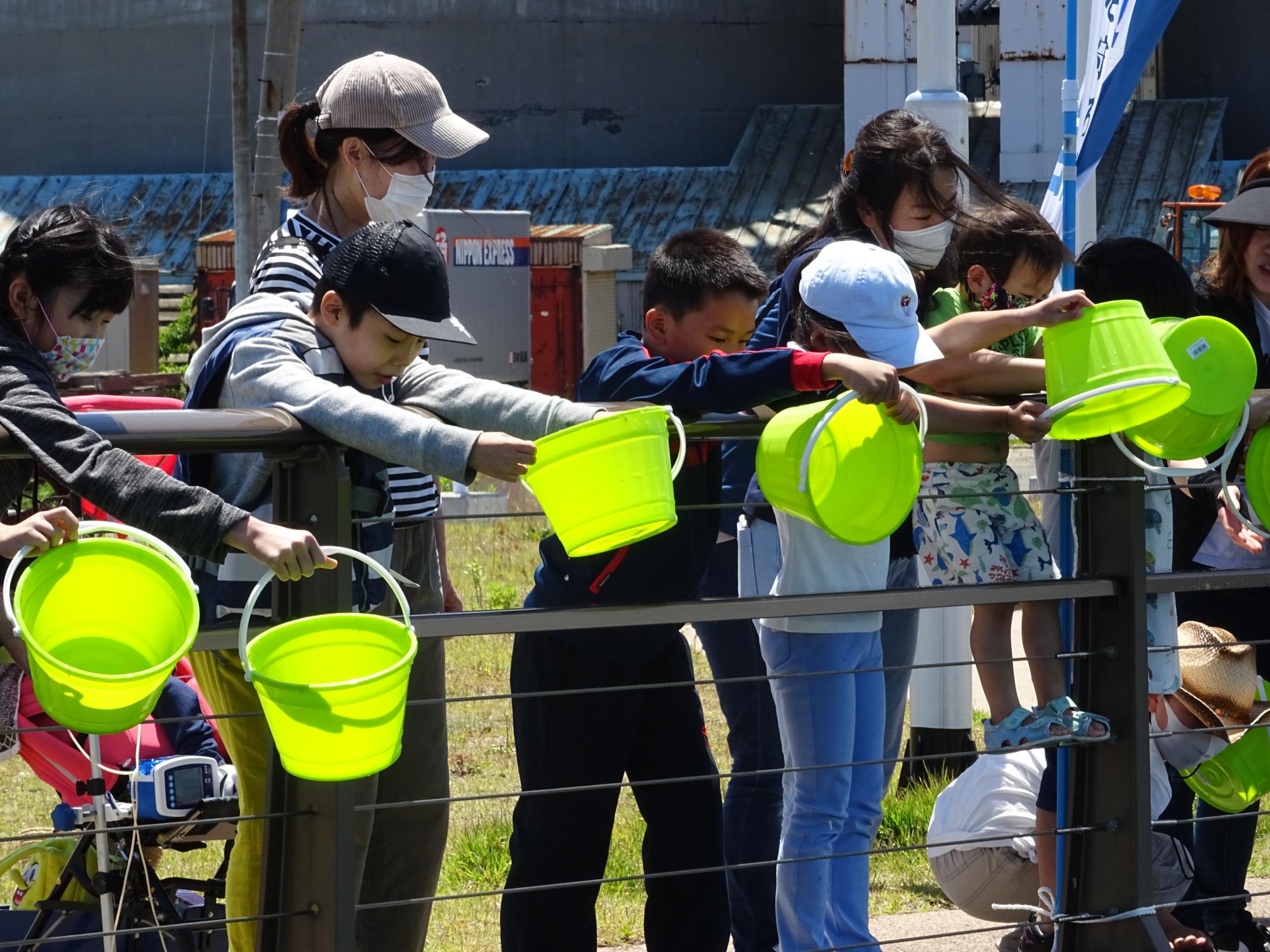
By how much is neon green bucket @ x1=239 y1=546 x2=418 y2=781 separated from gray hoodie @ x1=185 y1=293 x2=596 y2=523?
205 millimetres

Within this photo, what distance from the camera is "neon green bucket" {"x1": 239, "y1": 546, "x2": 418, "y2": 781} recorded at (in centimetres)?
232

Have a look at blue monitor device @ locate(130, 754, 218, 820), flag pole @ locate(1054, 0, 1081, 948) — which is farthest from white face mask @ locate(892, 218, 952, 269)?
blue monitor device @ locate(130, 754, 218, 820)

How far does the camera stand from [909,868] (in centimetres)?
484

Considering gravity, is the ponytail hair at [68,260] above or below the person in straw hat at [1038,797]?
above

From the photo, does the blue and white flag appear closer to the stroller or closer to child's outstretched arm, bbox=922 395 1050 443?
child's outstretched arm, bbox=922 395 1050 443

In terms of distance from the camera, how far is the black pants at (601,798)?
324 cm

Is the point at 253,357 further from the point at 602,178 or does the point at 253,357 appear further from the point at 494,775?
the point at 602,178

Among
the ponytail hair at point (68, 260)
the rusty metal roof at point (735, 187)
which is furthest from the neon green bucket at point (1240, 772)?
the rusty metal roof at point (735, 187)

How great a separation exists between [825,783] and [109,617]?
146cm

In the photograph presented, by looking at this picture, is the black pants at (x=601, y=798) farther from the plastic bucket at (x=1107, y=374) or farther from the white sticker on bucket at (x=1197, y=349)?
the white sticker on bucket at (x=1197, y=349)

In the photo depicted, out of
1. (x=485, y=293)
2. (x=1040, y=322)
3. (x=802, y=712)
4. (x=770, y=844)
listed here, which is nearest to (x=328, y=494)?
(x=802, y=712)

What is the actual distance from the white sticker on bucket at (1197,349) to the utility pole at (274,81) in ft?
20.0

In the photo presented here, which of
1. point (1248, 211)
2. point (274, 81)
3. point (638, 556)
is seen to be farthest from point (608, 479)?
point (274, 81)

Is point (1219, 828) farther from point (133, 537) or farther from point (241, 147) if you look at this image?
point (241, 147)
